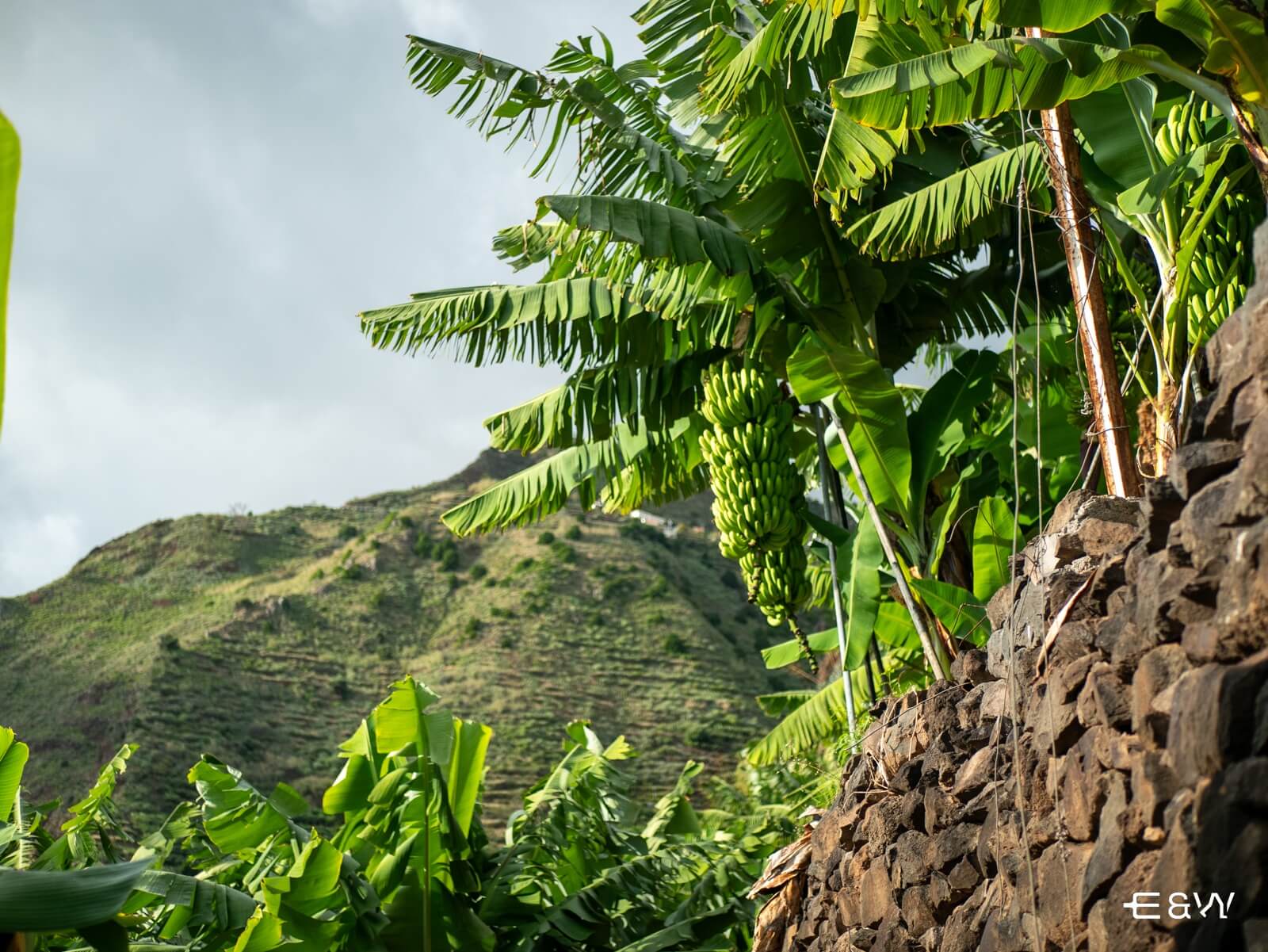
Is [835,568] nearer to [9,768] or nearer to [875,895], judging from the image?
[875,895]

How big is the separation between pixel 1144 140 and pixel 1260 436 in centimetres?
238

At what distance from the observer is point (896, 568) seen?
156 inches

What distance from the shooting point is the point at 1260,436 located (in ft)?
5.98

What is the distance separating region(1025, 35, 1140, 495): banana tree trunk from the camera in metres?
3.22

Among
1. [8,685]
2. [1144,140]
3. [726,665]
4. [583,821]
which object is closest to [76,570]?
[8,685]

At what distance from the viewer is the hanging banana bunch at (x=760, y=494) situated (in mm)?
4793

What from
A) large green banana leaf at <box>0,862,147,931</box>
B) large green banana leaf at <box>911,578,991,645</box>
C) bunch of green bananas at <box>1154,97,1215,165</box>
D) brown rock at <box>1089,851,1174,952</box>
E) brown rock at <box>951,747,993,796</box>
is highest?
bunch of green bananas at <box>1154,97,1215,165</box>

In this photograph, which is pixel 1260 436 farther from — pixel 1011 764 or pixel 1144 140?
pixel 1144 140

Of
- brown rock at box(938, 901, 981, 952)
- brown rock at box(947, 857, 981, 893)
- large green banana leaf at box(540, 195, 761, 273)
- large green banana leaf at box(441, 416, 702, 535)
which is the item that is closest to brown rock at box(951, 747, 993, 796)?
brown rock at box(947, 857, 981, 893)

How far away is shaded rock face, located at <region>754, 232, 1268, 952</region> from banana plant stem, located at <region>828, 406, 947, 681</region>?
0.40 meters

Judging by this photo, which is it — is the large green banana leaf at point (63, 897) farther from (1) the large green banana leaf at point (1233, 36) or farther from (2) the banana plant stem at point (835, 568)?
(1) the large green banana leaf at point (1233, 36)

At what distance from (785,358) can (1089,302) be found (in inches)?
81.6

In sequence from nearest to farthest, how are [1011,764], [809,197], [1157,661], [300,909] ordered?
[1157,661], [1011,764], [300,909], [809,197]

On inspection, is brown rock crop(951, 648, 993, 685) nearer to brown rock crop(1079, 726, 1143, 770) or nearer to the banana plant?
the banana plant
